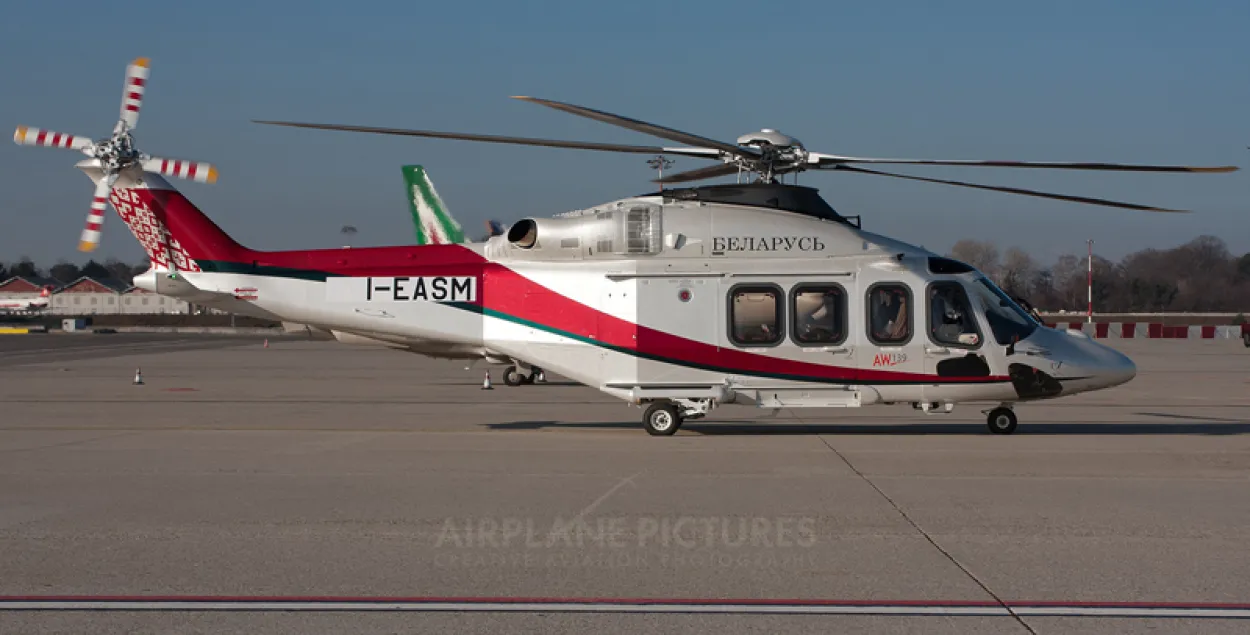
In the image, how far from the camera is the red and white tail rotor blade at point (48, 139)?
672 inches

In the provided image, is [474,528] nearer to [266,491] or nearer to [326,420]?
[266,491]

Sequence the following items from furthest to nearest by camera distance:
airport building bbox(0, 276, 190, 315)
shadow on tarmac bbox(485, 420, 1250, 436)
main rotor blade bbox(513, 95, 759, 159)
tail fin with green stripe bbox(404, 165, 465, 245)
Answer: airport building bbox(0, 276, 190, 315) → tail fin with green stripe bbox(404, 165, 465, 245) → shadow on tarmac bbox(485, 420, 1250, 436) → main rotor blade bbox(513, 95, 759, 159)

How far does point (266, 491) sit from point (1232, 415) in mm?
16198

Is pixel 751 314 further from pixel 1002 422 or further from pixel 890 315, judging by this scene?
pixel 1002 422

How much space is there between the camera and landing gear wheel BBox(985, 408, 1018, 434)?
16344mm

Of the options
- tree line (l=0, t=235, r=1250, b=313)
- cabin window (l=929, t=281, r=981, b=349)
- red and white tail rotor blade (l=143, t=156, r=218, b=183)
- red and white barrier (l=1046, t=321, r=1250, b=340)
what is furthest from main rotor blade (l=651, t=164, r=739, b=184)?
tree line (l=0, t=235, r=1250, b=313)

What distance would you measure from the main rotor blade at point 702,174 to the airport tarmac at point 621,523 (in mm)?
3768

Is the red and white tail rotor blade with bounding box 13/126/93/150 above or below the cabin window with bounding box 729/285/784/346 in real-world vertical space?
above


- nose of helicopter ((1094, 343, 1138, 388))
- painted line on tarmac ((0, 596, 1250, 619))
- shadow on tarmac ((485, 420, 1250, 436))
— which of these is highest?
nose of helicopter ((1094, 343, 1138, 388))

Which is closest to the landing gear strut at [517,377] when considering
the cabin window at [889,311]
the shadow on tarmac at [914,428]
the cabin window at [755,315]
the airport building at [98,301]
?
the shadow on tarmac at [914,428]

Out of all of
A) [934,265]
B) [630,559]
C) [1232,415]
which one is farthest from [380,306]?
[1232,415]

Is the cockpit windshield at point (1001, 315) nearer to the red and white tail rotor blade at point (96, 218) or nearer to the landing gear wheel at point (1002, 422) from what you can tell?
the landing gear wheel at point (1002, 422)

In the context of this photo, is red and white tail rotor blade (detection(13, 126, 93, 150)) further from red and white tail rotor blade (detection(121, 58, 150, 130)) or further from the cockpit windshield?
the cockpit windshield

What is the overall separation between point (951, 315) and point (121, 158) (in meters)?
12.9
